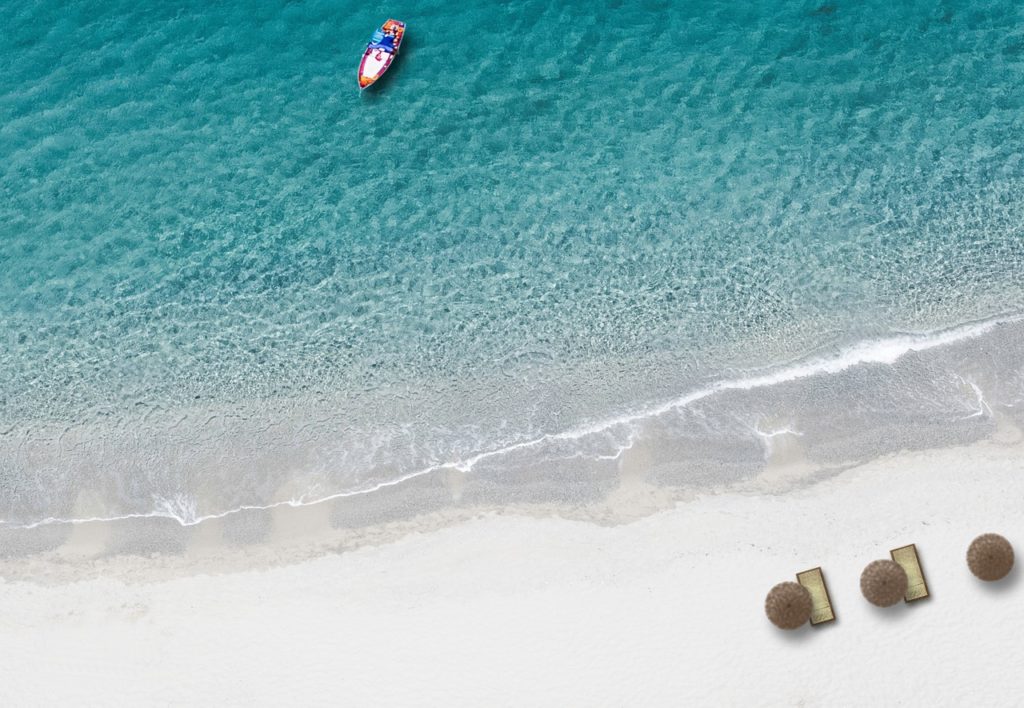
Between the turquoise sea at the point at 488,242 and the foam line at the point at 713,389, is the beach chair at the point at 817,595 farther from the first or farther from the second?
the foam line at the point at 713,389

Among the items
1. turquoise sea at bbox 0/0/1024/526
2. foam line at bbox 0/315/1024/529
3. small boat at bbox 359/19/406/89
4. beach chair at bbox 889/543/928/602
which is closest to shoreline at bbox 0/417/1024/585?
foam line at bbox 0/315/1024/529

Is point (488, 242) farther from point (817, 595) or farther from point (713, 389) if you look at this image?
point (817, 595)

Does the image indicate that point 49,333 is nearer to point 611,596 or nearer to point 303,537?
point 303,537

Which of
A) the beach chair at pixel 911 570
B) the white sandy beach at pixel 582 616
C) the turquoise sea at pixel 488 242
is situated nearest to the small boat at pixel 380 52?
the turquoise sea at pixel 488 242

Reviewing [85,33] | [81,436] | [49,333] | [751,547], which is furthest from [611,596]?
[85,33]

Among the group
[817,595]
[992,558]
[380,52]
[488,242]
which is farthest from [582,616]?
[380,52]

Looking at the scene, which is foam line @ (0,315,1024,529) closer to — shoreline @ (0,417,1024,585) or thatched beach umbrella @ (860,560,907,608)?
shoreline @ (0,417,1024,585)
